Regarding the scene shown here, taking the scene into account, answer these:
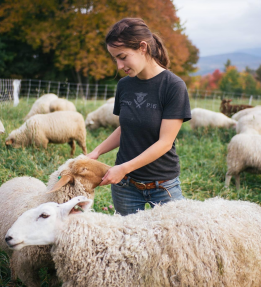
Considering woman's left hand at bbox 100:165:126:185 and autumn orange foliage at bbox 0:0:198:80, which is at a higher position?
autumn orange foliage at bbox 0:0:198:80

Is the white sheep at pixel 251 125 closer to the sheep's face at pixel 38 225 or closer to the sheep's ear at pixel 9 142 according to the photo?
the sheep's ear at pixel 9 142

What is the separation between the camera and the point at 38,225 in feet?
5.77

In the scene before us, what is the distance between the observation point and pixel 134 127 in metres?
2.10

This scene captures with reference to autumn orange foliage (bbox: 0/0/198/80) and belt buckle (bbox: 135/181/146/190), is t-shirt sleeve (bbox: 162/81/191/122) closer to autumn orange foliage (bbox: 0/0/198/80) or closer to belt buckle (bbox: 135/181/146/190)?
belt buckle (bbox: 135/181/146/190)

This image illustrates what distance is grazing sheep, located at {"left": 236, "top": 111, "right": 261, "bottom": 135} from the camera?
6445 mm

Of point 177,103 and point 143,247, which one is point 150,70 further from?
point 143,247

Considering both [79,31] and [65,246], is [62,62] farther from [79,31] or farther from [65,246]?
[65,246]

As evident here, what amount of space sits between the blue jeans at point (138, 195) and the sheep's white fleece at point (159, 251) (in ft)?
0.85

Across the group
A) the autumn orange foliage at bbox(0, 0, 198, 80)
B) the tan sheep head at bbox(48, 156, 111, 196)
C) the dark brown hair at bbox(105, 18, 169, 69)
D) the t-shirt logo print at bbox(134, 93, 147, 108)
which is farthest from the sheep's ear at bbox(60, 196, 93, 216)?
the autumn orange foliage at bbox(0, 0, 198, 80)

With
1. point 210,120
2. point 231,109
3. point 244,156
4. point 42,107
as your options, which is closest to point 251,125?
point 244,156

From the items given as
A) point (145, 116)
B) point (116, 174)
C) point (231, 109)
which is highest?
point (145, 116)

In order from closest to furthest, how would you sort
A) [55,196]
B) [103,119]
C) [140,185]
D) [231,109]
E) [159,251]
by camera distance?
[159,251], [140,185], [55,196], [103,119], [231,109]

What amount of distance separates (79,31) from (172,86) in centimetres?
2098

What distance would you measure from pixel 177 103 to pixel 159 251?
0.98 metres
